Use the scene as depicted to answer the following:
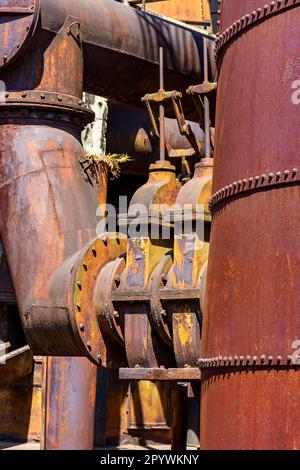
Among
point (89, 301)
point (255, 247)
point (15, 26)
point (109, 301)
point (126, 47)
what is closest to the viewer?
point (255, 247)

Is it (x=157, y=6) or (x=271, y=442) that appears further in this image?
(x=157, y=6)

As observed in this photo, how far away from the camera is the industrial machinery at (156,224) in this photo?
6336mm

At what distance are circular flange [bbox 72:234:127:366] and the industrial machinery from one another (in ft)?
0.04

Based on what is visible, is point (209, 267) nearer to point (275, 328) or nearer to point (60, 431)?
point (275, 328)

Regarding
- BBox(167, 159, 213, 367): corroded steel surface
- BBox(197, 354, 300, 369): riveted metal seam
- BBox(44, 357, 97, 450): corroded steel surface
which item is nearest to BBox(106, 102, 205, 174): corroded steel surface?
BBox(44, 357, 97, 450): corroded steel surface

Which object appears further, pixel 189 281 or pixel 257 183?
pixel 189 281

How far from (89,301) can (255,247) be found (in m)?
2.66

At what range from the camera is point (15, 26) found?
33.3ft

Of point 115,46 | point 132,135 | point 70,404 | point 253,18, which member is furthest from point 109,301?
point 132,135

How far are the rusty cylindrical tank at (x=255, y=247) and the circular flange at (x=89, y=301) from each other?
1939 millimetres

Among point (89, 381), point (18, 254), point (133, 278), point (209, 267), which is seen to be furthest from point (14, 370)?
point (209, 267)

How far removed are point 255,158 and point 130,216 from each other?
2.13 m

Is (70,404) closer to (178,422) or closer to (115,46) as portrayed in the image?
(178,422)
